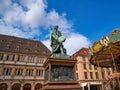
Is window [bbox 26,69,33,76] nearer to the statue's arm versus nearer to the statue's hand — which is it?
the statue's arm

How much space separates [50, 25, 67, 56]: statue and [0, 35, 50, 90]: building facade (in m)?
24.2

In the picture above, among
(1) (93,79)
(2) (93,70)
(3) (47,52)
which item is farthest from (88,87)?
(3) (47,52)

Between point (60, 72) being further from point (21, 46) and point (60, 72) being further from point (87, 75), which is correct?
point (21, 46)

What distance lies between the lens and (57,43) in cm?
1016

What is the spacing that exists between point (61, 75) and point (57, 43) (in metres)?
2.81

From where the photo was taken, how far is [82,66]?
35812mm

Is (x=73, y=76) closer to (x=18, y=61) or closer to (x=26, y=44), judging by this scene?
(x=18, y=61)

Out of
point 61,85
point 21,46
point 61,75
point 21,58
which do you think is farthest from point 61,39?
point 21,46

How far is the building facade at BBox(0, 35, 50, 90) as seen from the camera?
30.9 metres

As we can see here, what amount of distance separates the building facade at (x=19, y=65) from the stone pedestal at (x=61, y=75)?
83.2ft

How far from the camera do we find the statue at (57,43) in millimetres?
9773

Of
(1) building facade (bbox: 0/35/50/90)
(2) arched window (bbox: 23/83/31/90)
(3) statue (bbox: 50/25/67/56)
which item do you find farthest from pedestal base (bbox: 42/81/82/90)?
(2) arched window (bbox: 23/83/31/90)

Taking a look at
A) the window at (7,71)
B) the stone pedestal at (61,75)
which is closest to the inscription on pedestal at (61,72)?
the stone pedestal at (61,75)

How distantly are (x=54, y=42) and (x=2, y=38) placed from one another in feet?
100.0
